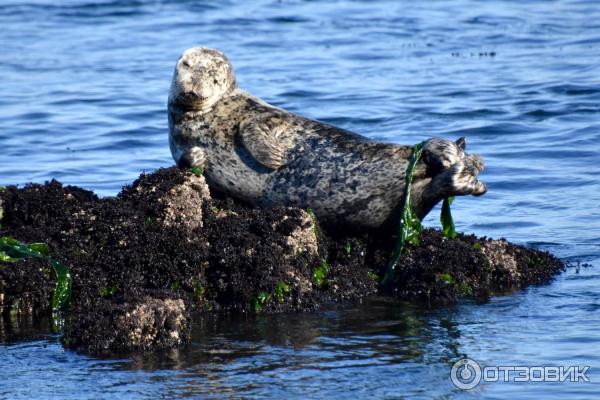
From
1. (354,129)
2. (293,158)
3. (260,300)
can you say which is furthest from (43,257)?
(354,129)

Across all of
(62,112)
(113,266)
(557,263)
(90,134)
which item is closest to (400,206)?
(557,263)

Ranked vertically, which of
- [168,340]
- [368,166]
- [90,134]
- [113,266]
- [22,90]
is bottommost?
[168,340]

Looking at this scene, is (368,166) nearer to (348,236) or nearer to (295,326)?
(348,236)

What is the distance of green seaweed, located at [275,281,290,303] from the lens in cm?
707

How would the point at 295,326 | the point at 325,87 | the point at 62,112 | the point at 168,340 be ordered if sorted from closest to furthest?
the point at 168,340, the point at 295,326, the point at 62,112, the point at 325,87

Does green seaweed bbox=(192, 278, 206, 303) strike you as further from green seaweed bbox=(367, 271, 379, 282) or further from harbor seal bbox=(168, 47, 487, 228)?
green seaweed bbox=(367, 271, 379, 282)

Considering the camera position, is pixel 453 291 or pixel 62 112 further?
pixel 62 112

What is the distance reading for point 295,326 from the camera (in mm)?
6742

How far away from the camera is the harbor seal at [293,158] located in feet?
24.6

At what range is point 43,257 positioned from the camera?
7086 millimetres

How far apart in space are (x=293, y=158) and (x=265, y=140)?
220mm

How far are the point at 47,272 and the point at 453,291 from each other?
2.48 m

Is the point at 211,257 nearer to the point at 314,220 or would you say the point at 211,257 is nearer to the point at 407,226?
the point at 314,220

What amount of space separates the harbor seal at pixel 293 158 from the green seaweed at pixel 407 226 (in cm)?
5
